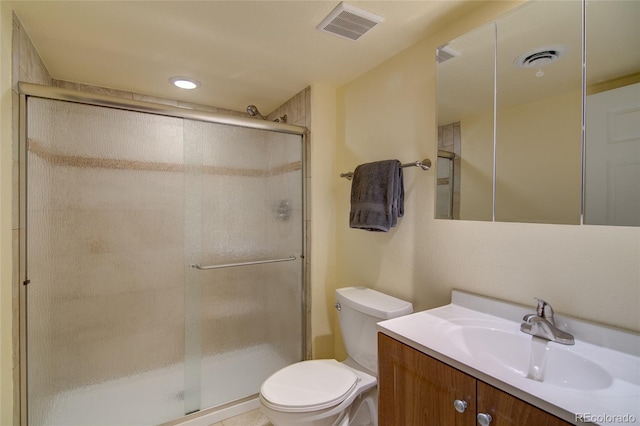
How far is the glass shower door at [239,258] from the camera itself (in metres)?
1.82

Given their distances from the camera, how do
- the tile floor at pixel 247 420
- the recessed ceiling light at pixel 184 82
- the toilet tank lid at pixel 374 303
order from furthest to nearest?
the recessed ceiling light at pixel 184 82 < the tile floor at pixel 247 420 < the toilet tank lid at pixel 374 303

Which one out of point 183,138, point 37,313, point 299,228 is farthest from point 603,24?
point 37,313

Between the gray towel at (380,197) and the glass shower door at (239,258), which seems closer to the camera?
the gray towel at (380,197)

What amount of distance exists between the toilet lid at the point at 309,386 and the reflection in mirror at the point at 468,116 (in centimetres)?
95

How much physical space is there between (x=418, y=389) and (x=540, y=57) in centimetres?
122

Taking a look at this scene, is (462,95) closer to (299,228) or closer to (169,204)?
(299,228)

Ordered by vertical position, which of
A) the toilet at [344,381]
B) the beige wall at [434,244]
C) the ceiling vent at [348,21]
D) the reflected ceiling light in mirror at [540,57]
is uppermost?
the ceiling vent at [348,21]

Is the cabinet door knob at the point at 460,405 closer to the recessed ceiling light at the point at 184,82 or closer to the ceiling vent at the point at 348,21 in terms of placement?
the ceiling vent at the point at 348,21

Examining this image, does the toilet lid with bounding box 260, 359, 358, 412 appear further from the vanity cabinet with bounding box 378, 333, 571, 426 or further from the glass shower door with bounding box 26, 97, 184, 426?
the glass shower door with bounding box 26, 97, 184, 426

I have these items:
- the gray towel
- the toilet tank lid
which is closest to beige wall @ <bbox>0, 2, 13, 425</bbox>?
the toilet tank lid

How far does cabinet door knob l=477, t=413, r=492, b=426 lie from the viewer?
74 centimetres

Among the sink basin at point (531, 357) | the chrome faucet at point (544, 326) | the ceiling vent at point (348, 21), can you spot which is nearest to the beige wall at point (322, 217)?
the ceiling vent at point (348, 21)

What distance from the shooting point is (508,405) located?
713mm

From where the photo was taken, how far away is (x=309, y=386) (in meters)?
1.39
